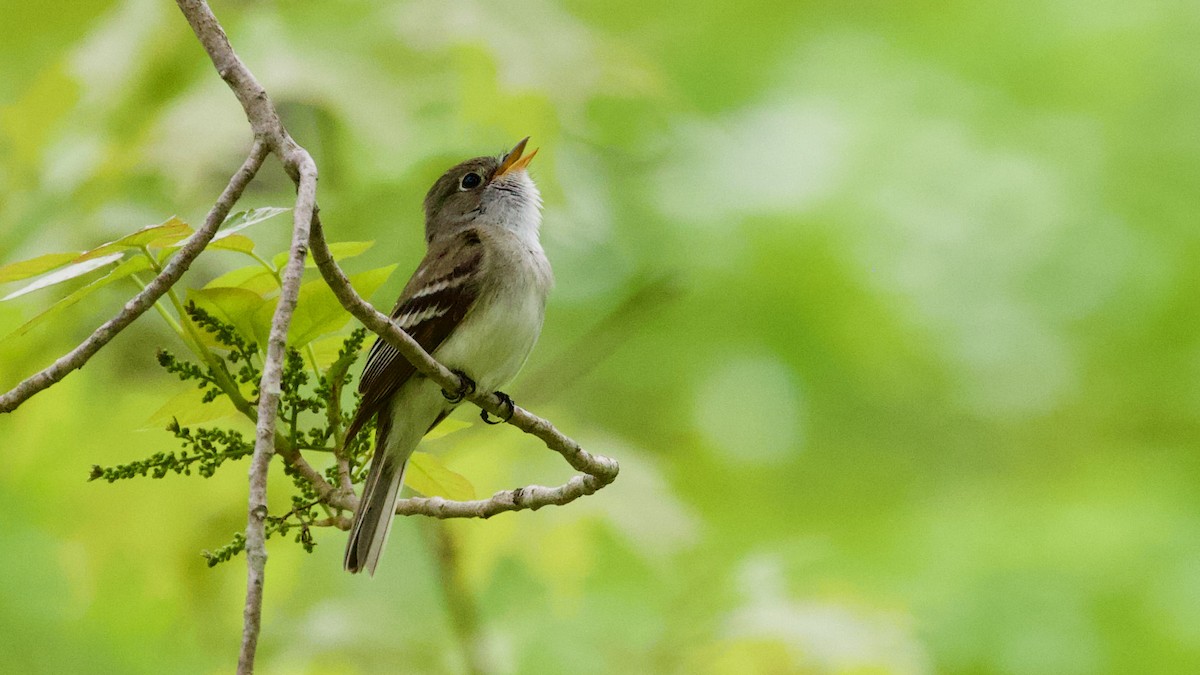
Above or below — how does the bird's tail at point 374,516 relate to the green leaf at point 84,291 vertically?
above

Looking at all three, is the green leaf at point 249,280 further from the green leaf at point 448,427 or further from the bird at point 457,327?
the green leaf at point 448,427

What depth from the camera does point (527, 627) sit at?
4520mm

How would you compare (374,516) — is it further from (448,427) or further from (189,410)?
(189,410)

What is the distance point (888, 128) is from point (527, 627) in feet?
9.61

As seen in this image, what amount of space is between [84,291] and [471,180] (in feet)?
7.32

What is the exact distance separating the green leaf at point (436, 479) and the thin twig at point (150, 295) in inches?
38.4

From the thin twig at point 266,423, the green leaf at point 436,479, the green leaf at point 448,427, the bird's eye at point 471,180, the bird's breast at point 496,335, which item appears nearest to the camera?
the thin twig at point 266,423

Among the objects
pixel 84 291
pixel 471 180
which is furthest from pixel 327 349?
pixel 471 180

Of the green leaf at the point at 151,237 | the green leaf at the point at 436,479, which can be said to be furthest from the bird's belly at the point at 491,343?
the green leaf at the point at 151,237

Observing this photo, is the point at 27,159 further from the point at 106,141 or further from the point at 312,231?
the point at 312,231

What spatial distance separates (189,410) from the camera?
7.63 ft

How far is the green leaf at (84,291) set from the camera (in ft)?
6.19

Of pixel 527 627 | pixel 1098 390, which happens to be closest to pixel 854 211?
pixel 1098 390

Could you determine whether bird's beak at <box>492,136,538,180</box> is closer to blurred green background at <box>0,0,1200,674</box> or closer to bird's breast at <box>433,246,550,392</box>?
blurred green background at <box>0,0,1200,674</box>
